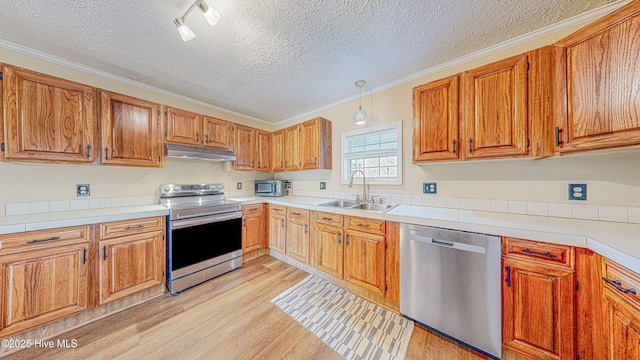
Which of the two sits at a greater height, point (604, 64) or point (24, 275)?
point (604, 64)

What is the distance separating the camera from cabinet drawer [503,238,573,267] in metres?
1.15

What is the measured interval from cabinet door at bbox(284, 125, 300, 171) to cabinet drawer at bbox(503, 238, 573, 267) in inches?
99.5

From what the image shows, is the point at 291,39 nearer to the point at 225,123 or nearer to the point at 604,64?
the point at 225,123

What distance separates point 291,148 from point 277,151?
37 cm

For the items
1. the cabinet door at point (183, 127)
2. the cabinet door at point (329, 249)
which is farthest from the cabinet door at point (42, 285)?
the cabinet door at point (329, 249)

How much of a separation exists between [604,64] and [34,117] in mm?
4117

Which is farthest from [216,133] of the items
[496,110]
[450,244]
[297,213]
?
[496,110]

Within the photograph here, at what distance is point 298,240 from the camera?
2641 millimetres

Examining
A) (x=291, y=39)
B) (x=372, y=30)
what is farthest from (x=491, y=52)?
(x=291, y=39)

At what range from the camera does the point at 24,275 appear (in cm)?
146

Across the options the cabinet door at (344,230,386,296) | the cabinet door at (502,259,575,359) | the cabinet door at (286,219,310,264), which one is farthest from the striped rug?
the cabinet door at (502,259,575,359)

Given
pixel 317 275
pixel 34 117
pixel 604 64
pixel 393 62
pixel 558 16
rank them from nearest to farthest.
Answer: pixel 604 64, pixel 558 16, pixel 34 117, pixel 393 62, pixel 317 275

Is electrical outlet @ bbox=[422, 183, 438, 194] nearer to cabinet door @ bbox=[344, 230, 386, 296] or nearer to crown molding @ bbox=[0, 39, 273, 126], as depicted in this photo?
cabinet door @ bbox=[344, 230, 386, 296]

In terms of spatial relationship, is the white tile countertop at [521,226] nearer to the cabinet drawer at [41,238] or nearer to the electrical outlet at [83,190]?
the cabinet drawer at [41,238]
